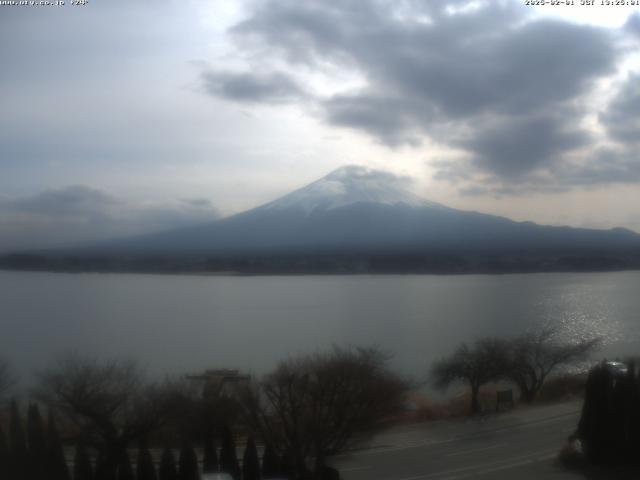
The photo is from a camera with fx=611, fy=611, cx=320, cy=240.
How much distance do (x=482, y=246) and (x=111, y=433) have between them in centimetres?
1803

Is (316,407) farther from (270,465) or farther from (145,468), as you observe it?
(145,468)

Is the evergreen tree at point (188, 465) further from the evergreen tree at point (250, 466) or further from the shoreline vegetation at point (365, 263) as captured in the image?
the shoreline vegetation at point (365, 263)

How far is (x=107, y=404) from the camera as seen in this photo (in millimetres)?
4109

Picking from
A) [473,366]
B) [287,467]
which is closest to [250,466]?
[287,467]

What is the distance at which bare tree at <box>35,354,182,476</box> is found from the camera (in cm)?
383

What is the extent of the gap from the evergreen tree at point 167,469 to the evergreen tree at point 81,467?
0.40 m

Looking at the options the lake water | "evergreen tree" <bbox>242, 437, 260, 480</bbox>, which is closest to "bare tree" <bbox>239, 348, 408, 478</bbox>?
"evergreen tree" <bbox>242, 437, 260, 480</bbox>

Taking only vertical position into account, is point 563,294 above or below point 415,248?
below

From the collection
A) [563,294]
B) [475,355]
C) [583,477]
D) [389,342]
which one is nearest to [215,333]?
[389,342]

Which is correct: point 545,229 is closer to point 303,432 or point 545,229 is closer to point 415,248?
point 415,248

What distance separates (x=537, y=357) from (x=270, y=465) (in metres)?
4.29

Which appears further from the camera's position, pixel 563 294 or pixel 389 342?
pixel 563 294

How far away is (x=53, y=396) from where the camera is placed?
4.36 m

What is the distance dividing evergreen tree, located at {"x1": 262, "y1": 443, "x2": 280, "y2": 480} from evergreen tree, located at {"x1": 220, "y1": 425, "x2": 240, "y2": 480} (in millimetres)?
169
